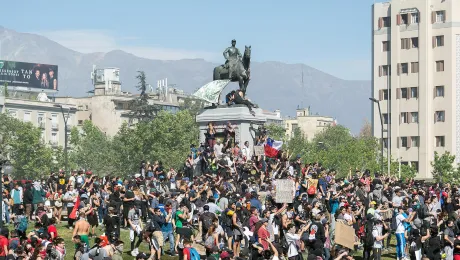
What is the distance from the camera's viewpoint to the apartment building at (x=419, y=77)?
106m

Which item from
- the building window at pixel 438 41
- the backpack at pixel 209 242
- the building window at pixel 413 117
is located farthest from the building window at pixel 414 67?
the backpack at pixel 209 242

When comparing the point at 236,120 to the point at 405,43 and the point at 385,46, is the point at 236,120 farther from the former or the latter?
the point at 385,46

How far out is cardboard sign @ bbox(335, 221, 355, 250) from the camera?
2819 centimetres

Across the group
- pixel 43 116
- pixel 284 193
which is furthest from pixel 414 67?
pixel 284 193

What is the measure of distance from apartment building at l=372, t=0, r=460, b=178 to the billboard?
6404cm

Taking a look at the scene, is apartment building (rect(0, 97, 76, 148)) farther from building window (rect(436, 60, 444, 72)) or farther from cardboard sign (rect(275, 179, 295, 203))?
cardboard sign (rect(275, 179, 295, 203))

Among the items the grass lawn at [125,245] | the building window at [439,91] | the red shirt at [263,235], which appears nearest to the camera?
the red shirt at [263,235]

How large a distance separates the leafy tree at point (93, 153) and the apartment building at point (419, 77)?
30.4 m

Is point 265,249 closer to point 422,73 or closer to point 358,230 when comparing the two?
point 358,230

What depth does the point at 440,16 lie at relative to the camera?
10694cm

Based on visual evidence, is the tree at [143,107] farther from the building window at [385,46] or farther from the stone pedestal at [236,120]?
the stone pedestal at [236,120]

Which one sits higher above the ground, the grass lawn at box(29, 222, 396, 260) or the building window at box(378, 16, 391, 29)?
the building window at box(378, 16, 391, 29)

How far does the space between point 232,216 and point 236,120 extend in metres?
19.8

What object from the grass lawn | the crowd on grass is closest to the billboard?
the crowd on grass
